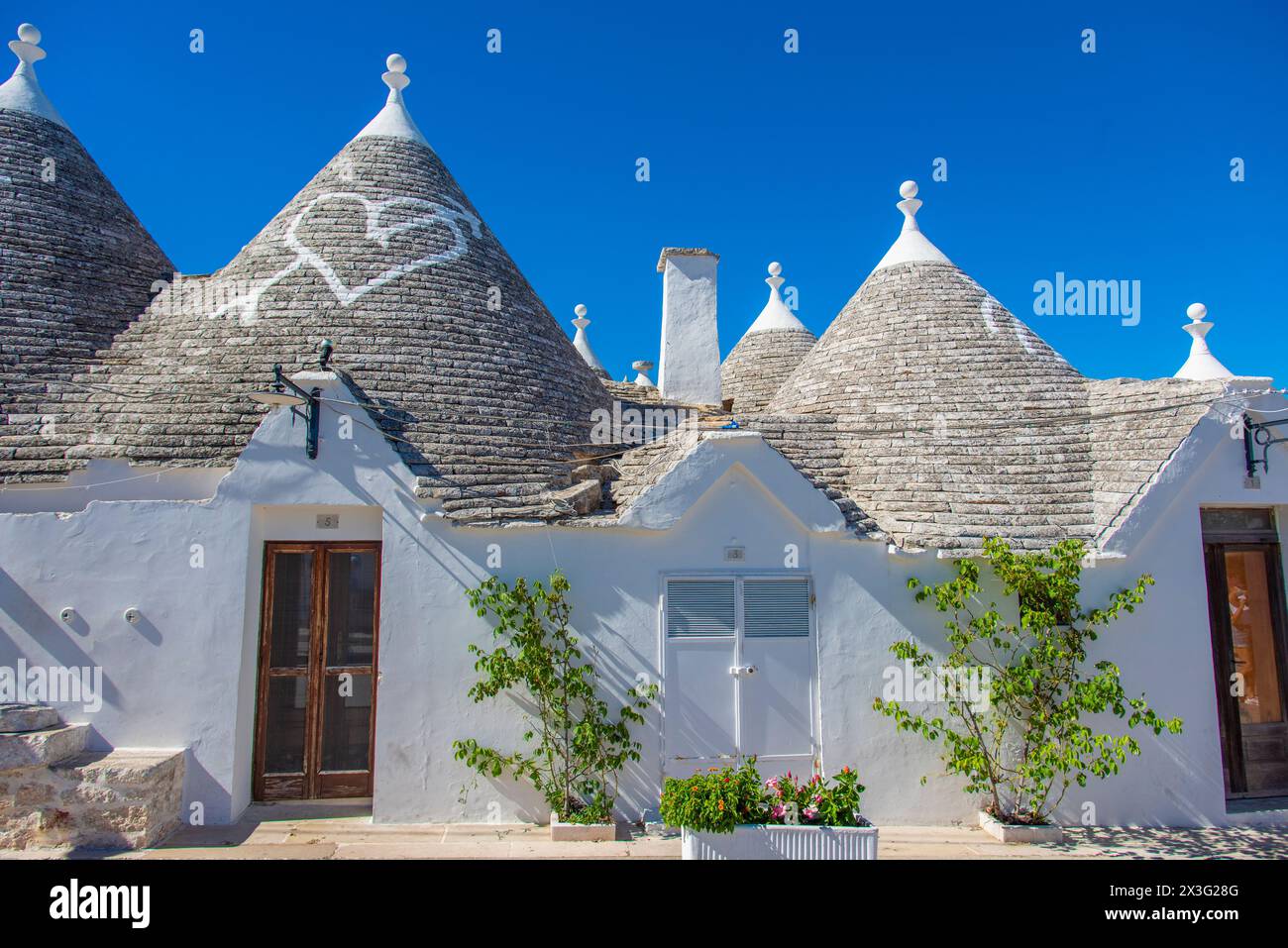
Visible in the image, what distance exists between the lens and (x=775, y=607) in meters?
8.07

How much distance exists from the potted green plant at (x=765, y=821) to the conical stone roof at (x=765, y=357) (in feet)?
37.0

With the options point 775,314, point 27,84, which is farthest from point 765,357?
point 27,84

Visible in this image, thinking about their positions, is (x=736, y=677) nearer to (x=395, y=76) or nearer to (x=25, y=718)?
(x=25, y=718)

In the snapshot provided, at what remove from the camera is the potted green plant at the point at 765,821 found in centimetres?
602

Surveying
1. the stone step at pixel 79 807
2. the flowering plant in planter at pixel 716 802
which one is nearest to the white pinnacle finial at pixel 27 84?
the stone step at pixel 79 807

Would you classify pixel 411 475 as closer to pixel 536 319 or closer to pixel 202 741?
pixel 202 741

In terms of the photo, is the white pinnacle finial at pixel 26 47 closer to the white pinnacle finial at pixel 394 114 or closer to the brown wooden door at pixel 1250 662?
the white pinnacle finial at pixel 394 114

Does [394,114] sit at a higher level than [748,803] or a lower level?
higher

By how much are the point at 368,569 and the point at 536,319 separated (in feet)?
14.6

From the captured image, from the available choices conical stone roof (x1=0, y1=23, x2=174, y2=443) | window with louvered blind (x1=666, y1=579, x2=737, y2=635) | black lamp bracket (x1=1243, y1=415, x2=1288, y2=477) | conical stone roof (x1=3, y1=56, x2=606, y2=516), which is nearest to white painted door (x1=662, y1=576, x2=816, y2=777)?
window with louvered blind (x1=666, y1=579, x2=737, y2=635)

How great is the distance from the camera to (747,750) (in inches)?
308

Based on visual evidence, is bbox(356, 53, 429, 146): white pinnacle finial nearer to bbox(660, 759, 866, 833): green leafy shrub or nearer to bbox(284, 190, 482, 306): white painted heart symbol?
bbox(284, 190, 482, 306): white painted heart symbol

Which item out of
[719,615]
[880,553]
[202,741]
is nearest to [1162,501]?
[880,553]

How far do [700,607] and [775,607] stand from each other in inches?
30.2
